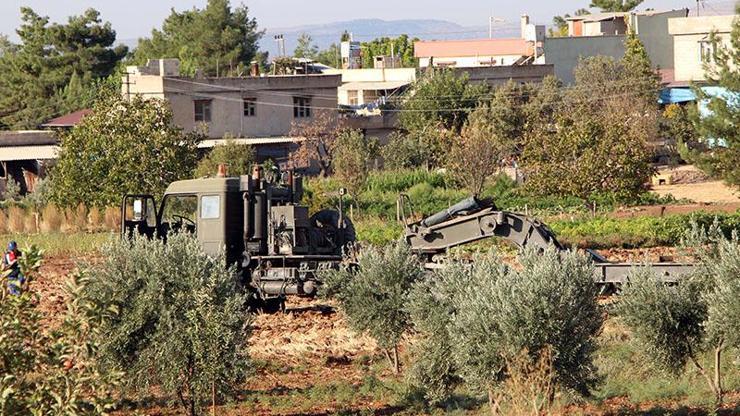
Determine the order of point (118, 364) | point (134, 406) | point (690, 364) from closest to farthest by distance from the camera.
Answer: point (118, 364)
point (134, 406)
point (690, 364)

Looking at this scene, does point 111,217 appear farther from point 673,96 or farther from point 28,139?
point 673,96

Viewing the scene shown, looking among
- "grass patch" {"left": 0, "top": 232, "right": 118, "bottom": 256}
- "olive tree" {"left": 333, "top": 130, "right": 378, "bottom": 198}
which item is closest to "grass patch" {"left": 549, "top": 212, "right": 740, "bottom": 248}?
"olive tree" {"left": 333, "top": 130, "right": 378, "bottom": 198}

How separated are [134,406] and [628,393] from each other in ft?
20.5

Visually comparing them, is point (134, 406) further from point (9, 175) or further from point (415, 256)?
point (9, 175)

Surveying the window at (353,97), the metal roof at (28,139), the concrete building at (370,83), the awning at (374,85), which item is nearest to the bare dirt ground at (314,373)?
the metal roof at (28,139)

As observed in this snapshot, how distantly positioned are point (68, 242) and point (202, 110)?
24.1m

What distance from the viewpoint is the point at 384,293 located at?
63.3ft

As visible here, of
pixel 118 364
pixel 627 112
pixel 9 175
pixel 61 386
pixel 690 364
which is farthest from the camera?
pixel 627 112

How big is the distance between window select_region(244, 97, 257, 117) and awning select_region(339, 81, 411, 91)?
18.4m

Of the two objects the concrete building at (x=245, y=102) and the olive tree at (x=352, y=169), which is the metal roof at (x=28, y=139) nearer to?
the concrete building at (x=245, y=102)

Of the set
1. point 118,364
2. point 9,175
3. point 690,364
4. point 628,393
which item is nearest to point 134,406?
point 118,364

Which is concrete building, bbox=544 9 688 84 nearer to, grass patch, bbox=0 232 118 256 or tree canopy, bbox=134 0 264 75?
tree canopy, bbox=134 0 264 75

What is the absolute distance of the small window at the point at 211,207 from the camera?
23656 mm

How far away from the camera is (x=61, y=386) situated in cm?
1038
